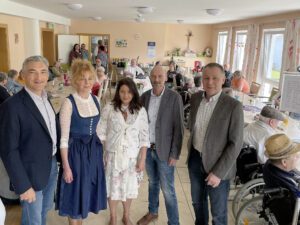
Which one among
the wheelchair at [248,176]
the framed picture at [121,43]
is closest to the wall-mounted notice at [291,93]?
the wheelchair at [248,176]

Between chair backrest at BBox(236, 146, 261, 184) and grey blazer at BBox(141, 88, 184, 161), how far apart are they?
87 centimetres

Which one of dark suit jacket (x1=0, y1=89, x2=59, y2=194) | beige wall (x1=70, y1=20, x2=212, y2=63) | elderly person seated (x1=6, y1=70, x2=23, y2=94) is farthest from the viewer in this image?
beige wall (x1=70, y1=20, x2=212, y2=63)

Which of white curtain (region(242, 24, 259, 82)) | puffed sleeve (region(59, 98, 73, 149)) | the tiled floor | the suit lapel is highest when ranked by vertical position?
white curtain (region(242, 24, 259, 82))

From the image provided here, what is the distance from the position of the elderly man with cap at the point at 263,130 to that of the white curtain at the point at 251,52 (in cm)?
482

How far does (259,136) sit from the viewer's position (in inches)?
102

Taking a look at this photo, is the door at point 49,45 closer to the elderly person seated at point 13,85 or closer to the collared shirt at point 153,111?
the elderly person seated at point 13,85

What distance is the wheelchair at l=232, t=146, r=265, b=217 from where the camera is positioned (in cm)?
248

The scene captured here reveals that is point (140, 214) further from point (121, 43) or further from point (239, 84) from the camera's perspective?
point (121, 43)

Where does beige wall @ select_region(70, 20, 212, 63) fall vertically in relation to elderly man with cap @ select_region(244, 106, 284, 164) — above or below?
above

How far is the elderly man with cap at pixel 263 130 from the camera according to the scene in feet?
8.38

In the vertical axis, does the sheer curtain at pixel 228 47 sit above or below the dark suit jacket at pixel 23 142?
above

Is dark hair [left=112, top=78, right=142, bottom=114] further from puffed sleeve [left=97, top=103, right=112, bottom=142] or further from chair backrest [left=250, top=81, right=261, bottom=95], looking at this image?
chair backrest [left=250, top=81, right=261, bottom=95]

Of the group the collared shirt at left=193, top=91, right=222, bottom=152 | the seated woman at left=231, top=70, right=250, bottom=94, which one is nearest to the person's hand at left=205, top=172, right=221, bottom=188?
the collared shirt at left=193, top=91, right=222, bottom=152

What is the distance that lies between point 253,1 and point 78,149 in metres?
3.86
